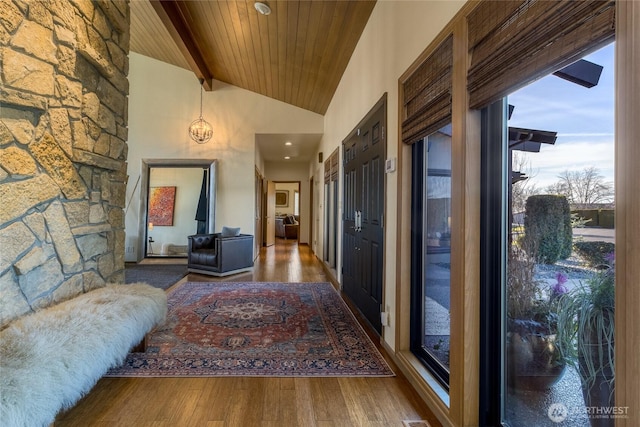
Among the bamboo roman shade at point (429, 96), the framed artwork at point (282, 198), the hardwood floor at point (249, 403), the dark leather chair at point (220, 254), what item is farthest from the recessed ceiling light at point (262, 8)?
the framed artwork at point (282, 198)

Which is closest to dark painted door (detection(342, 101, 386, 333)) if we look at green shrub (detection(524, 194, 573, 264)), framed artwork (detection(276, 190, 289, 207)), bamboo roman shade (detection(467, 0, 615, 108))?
bamboo roman shade (detection(467, 0, 615, 108))

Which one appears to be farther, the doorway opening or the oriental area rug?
the doorway opening

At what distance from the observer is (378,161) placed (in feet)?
8.60

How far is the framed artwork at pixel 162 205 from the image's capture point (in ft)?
20.0

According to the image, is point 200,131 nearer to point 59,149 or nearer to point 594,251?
point 59,149

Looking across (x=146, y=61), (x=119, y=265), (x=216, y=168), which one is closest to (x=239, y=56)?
(x=216, y=168)

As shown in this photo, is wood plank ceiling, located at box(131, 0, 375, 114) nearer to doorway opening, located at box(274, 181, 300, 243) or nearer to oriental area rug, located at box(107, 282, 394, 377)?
oriental area rug, located at box(107, 282, 394, 377)

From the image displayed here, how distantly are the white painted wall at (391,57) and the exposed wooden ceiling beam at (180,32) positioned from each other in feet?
7.36

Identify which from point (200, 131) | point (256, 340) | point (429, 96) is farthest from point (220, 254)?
point (429, 96)

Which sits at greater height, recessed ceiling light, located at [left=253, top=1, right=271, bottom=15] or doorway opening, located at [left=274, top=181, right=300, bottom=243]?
recessed ceiling light, located at [left=253, top=1, right=271, bottom=15]

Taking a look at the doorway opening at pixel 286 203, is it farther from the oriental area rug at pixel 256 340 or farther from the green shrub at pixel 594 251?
the green shrub at pixel 594 251

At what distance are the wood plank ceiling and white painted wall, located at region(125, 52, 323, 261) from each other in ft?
1.15

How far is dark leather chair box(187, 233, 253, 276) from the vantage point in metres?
4.86

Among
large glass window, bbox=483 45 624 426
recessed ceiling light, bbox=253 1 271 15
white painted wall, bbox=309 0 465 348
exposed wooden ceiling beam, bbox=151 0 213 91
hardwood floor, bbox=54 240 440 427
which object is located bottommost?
hardwood floor, bbox=54 240 440 427
